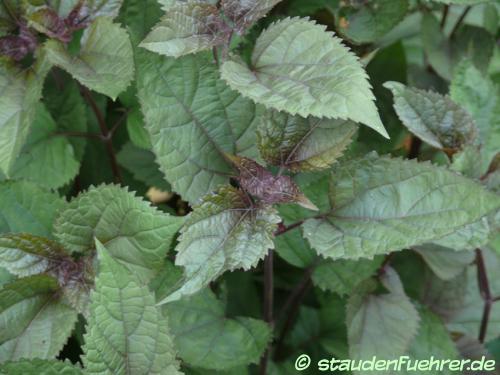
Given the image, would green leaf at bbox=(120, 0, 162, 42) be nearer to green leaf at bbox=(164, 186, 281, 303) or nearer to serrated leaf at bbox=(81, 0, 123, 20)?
serrated leaf at bbox=(81, 0, 123, 20)

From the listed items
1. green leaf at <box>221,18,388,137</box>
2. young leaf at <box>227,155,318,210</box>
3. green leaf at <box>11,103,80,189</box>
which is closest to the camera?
green leaf at <box>221,18,388,137</box>

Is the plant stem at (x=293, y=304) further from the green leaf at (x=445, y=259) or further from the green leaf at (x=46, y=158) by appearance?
the green leaf at (x=46, y=158)

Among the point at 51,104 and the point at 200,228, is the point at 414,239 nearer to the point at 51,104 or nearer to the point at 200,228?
the point at 200,228

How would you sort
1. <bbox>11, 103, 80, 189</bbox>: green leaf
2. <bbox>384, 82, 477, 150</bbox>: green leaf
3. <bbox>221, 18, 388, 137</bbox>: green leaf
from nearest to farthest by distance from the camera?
<bbox>221, 18, 388, 137</bbox>: green leaf, <bbox>384, 82, 477, 150</bbox>: green leaf, <bbox>11, 103, 80, 189</bbox>: green leaf

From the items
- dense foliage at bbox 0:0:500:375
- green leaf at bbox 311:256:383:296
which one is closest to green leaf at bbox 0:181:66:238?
dense foliage at bbox 0:0:500:375

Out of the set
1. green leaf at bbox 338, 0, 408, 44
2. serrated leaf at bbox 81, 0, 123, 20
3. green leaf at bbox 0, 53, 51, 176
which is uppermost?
serrated leaf at bbox 81, 0, 123, 20

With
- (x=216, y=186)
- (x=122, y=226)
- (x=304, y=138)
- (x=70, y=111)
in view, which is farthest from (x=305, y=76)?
(x=70, y=111)
